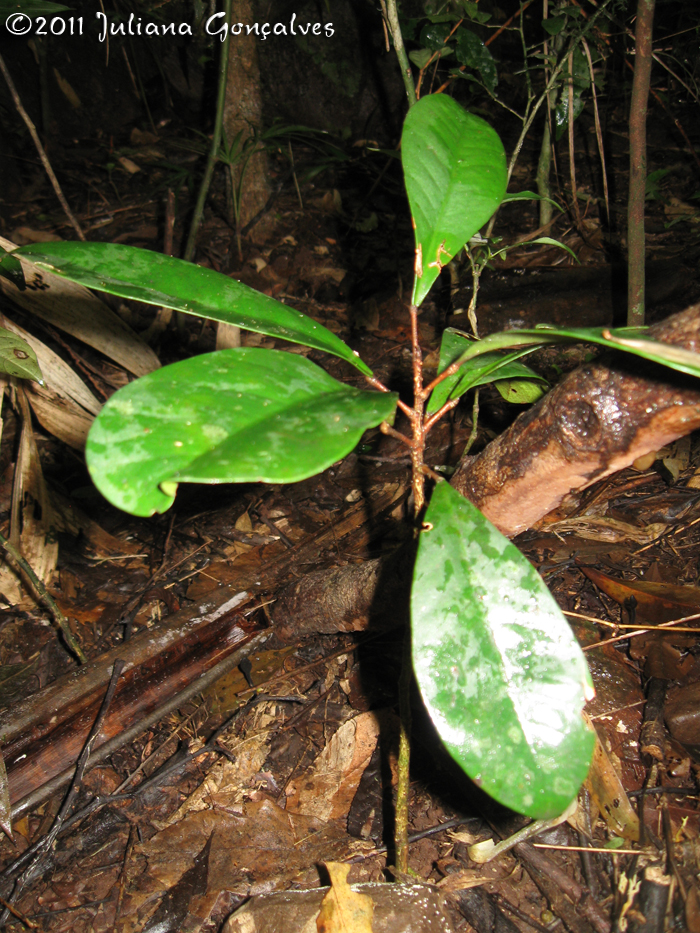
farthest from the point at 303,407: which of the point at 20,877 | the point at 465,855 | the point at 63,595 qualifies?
the point at 63,595

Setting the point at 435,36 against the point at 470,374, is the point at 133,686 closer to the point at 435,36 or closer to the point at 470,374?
the point at 470,374

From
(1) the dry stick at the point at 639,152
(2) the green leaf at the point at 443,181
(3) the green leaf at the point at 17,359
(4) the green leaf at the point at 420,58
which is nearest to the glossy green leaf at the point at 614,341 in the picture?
(2) the green leaf at the point at 443,181

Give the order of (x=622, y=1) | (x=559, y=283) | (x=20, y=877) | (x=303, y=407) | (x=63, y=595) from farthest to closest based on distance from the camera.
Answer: (x=559, y=283) < (x=622, y=1) < (x=63, y=595) < (x=20, y=877) < (x=303, y=407)

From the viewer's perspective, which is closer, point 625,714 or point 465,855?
point 465,855

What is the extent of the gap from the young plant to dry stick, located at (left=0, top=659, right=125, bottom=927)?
104 cm

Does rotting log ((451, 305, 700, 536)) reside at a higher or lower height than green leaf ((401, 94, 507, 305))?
lower

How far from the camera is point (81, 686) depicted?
143 centimetres

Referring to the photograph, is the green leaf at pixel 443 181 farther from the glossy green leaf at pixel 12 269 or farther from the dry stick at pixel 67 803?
the dry stick at pixel 67 803

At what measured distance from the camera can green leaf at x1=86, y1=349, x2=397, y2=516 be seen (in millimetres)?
557

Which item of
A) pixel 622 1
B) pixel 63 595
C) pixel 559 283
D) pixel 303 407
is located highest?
pixel 622 1

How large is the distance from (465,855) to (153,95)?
5.51 metres

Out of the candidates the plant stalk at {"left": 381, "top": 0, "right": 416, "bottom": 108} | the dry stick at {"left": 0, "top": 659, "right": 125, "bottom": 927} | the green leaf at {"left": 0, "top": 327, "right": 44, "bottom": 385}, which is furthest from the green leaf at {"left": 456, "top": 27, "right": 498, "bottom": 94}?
the dry stick at {"left": 0, "top": 659, "right": 125, "bottom": 927}

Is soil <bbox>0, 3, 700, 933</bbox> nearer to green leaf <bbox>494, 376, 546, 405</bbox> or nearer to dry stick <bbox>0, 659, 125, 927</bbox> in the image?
dry stick <bbox>0, 659, 125, 927</bbox>

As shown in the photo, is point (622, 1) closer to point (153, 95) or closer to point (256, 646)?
point (256, 646)
